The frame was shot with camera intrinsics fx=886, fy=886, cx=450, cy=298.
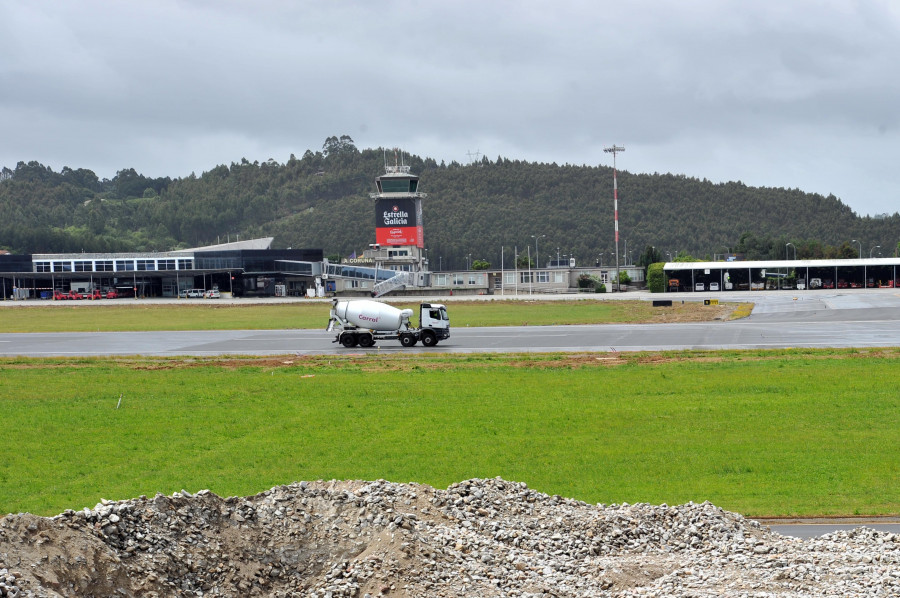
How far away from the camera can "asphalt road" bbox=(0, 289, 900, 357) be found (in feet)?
180

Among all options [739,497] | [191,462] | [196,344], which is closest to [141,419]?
[191,462]

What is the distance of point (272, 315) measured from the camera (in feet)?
324

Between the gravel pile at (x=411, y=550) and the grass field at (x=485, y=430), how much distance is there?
12.8 ft

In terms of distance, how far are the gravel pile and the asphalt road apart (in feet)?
121

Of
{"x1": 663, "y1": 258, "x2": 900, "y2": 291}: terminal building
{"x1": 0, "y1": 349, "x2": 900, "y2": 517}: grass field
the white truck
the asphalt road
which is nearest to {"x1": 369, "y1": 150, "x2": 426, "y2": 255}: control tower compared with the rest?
{"x1": 663, "y1": 258, "x2": 900, "y2": 291}: terminal building

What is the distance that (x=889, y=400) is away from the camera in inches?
1235

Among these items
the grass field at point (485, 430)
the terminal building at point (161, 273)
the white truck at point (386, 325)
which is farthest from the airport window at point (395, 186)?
the grass field at point (485, 430)

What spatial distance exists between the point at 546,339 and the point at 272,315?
151ft

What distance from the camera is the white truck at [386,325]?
191 feet

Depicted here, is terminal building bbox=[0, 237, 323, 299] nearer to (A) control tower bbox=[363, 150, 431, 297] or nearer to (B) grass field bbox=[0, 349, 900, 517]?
(A) control tower bbox=[363, 150, 431, 297]

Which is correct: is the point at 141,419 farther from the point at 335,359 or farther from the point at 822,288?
the point at 822,288

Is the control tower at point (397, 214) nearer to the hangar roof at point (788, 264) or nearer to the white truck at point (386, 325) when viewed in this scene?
the hangar roof at point (788, 264)

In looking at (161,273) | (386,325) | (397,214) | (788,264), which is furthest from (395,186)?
(386,325)

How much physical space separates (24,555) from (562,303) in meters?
104
